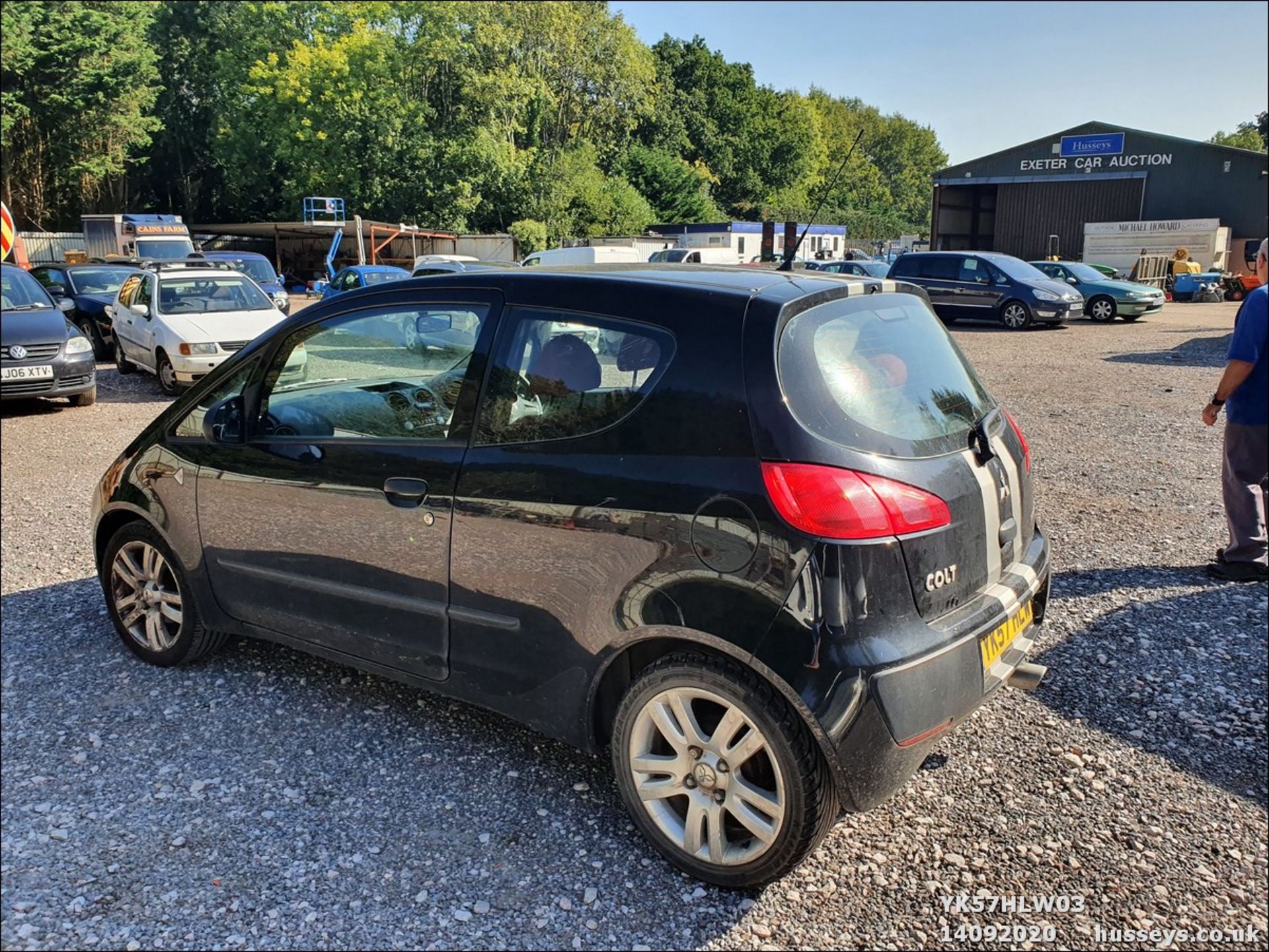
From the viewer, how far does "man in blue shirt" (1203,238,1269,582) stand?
15.5 feet

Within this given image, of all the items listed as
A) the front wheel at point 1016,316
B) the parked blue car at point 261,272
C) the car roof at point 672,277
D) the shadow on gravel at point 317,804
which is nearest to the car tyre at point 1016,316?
the front wheel at point 1016,316

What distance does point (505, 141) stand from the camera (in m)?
46.2

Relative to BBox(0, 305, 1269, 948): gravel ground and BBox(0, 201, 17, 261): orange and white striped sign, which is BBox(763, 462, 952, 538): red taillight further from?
BBox(0, 201, 17, 261): orange and white striped sign

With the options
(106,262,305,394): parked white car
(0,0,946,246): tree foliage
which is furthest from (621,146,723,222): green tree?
(106,262,305,394): parked white car

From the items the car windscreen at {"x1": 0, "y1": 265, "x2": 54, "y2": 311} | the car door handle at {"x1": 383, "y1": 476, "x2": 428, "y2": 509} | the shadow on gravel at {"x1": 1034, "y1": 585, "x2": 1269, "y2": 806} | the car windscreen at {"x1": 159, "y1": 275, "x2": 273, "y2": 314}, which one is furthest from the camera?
the car windscreen at {"x1": 159, "y1": 275, "x2": 273, "y2": 314}

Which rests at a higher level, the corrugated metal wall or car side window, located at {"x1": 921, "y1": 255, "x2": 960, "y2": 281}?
the corrugated metal wall

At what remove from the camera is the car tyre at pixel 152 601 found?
3.91 m

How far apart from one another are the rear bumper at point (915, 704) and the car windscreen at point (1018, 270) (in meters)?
19.9

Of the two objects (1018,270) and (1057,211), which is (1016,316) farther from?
(1057,211)

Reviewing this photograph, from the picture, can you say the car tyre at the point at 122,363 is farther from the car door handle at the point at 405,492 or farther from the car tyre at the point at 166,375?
the car door handle at the point at 405,492

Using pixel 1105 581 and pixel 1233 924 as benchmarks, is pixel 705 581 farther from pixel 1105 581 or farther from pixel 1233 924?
pixel 1105 581

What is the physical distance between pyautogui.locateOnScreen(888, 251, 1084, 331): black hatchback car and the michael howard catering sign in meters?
22.4

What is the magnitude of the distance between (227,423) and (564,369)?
1.59 metres

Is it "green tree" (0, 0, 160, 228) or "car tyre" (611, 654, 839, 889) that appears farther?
"green tree" (0, 0, 160, 228)
